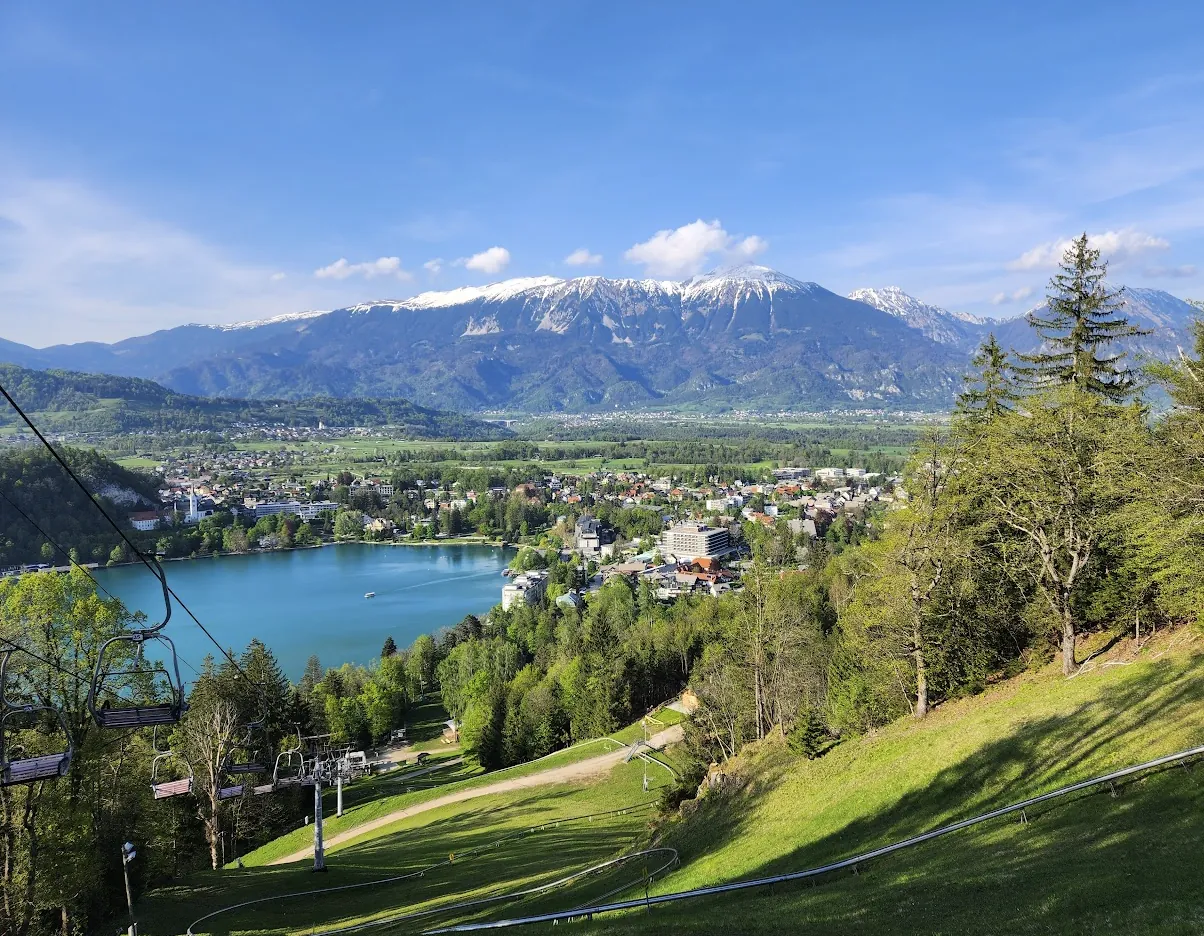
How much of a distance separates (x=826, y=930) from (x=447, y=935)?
14.1 ft

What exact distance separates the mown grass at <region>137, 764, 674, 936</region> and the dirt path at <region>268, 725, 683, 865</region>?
2.06 ft

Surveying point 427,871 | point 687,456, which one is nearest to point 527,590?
point 427,871

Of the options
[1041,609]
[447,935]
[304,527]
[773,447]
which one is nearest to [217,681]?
[447,935]

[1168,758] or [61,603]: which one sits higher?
[61,603]

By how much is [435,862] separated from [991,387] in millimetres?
17934

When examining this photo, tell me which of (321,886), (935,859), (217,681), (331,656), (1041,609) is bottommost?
(331,656)

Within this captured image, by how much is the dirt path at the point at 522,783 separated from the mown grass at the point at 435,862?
628 mm

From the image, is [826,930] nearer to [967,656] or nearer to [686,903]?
[686,903]

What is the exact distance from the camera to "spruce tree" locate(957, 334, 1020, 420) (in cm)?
1852

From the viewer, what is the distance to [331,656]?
45.8 m

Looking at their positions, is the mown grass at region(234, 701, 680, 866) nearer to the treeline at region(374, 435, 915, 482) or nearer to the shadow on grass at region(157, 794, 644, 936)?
the shadow on grass at region(157, 794, 644, 936)

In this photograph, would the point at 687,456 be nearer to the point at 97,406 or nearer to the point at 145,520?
the point at 145,520

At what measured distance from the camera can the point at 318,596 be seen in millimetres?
62594

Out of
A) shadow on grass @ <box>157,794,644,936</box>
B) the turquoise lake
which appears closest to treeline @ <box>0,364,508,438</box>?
the turquoise lake
